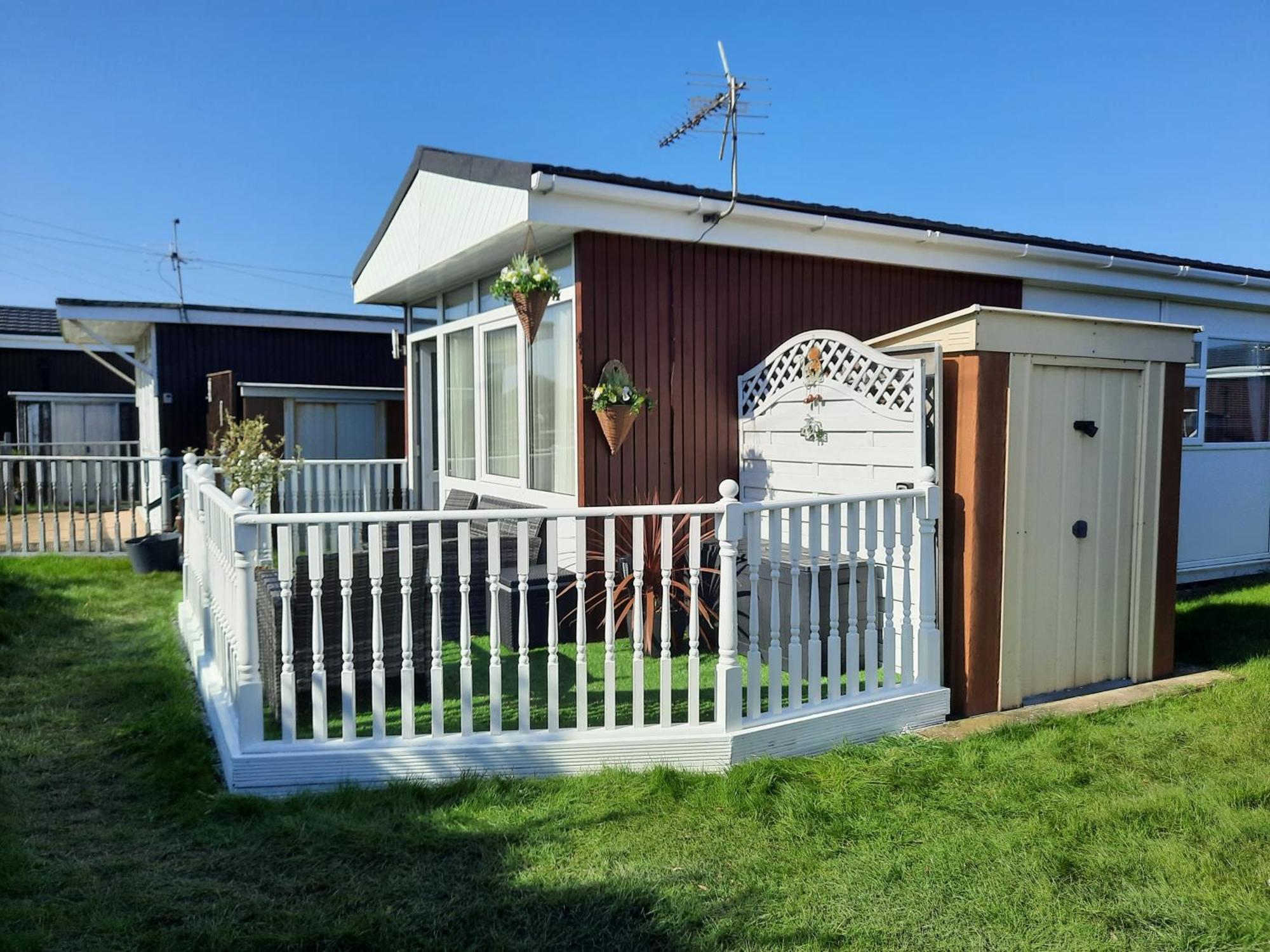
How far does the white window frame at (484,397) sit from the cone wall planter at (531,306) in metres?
0.21

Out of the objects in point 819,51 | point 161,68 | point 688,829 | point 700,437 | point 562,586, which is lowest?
point 688,829

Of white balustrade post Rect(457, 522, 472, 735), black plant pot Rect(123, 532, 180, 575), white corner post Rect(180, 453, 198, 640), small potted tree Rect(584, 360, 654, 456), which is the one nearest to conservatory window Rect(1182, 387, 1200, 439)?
small potted tree Rect(584, 360, 654, 456)

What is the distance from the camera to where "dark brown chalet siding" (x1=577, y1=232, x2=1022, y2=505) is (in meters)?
5.58

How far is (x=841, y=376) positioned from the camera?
4883mm

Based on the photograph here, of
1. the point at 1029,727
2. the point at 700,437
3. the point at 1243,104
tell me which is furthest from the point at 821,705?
the point at 1243,104

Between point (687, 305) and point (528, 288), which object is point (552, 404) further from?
point (687, 305)

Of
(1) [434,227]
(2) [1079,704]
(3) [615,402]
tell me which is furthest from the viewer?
(1) [434,227]

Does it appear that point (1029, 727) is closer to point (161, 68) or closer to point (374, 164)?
point (161, 68)

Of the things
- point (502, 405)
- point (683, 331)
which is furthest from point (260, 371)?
point (683, 331)

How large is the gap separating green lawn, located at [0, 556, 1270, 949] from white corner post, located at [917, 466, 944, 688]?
403 millimetres

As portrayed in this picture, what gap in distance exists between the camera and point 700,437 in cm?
593

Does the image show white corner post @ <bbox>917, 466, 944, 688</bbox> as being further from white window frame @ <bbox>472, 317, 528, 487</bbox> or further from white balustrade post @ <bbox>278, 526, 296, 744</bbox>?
white window frame @ <bbox>472, 317, 528, 487</bbox>

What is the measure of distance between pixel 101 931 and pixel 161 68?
16.7 meters

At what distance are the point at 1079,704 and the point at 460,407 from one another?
17.8 feet
